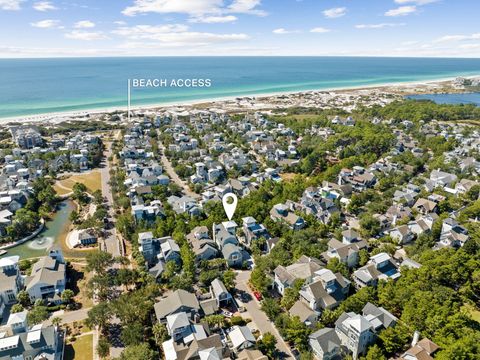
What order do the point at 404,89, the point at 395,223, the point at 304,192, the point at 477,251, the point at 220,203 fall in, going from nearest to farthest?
the point at 477,251
the point at 395,223
the point at 220,203
the point at 304,192
the point at 404,89

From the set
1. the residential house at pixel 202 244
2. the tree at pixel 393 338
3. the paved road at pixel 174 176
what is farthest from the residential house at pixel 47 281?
the tree at pixel 393 338

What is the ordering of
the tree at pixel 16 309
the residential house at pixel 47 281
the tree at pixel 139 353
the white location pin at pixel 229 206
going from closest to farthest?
the tree at pixel 139 353, the tree at pixel 16 309, the residential house at pixel 47 281, the white location pin at pixel 229 206

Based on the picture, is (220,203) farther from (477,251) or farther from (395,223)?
(477,251)

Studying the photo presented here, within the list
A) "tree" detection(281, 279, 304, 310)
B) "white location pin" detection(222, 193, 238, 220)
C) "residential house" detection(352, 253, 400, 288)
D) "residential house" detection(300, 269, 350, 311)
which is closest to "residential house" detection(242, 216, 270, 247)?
"white location pin" detection(222, 193, 238, 220)

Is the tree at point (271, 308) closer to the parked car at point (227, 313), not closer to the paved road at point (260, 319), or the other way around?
the paved road at point (260, 319)

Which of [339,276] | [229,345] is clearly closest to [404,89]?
[339,276]

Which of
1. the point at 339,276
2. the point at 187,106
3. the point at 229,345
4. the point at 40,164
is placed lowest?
the point at 229,345
